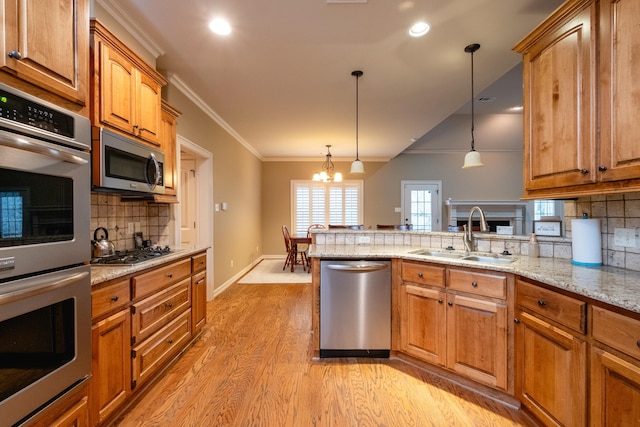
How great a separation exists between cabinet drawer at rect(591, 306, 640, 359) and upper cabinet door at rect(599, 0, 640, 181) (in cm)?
65

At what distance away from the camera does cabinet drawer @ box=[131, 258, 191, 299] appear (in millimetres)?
1677

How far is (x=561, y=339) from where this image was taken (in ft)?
4.39

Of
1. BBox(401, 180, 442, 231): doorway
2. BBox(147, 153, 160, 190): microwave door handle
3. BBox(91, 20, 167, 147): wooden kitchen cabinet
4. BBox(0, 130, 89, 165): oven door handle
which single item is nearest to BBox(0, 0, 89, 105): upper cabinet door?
BBox(0, 130, 89, 165): oven door handle

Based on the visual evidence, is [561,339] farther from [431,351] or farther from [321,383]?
[321,383]

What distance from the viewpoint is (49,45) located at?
109 cm

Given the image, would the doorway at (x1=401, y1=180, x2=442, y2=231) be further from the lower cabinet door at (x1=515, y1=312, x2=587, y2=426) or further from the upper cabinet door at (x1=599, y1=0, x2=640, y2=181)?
the upper cabinet door at (x1=599, y1=0, x2=640, y2=181)

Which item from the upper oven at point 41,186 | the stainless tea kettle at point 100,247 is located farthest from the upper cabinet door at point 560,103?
the stainless tea kettle at point 100,247

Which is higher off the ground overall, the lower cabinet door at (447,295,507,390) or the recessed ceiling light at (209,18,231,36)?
the recessed ceiling light at (209,18,231,36)

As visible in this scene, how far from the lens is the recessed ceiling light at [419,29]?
207cm

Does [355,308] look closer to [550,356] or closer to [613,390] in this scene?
[550,356]

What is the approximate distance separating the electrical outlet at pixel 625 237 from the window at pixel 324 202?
5.61 meters

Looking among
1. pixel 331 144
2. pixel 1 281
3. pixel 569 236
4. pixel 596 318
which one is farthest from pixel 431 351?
pixel 331 144

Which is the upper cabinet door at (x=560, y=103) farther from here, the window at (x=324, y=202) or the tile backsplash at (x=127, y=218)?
the window at (x=324, y=202)

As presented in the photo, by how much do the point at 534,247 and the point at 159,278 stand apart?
9.01 ft
